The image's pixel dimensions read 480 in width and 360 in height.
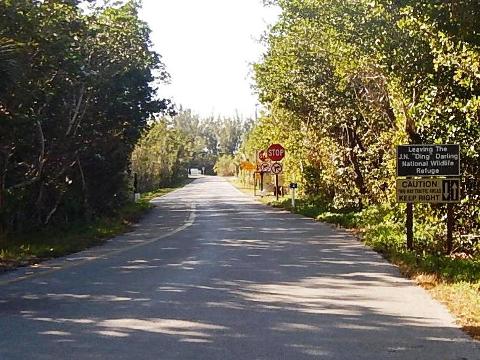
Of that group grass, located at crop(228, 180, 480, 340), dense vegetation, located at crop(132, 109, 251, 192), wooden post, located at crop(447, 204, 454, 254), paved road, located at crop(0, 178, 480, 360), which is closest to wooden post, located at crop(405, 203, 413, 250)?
grass, located at crop(228, 180, 480, 340)

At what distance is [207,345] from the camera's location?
796cm

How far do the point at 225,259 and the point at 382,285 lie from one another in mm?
4650

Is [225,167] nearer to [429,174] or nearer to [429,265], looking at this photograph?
[429,174]

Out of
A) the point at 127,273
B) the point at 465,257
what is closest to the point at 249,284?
the point at 127,273

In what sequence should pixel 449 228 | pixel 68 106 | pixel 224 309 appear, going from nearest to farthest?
A: pixel 224 309, pixel 449 228, pixel 68 106

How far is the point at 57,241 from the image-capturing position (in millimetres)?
21406

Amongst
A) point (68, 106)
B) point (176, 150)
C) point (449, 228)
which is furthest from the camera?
point (176, 150)

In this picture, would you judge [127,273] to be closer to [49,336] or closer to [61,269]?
[61,269]

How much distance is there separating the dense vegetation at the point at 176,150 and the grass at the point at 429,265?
14.0 metres

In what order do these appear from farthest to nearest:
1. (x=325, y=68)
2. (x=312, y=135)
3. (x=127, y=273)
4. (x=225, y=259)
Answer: (x=312, y=135)
(x=325, y=68)
(x=225, y=259)
(x=127, y=273)

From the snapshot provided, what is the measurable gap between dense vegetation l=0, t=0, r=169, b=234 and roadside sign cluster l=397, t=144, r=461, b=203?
8473 mm

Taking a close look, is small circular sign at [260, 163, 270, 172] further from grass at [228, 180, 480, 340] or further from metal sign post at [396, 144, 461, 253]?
metal sign post at [396, 144, 461, 253]

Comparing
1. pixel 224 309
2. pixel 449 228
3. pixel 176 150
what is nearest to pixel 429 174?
pixel 449 228

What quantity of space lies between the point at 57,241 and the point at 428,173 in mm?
11085
